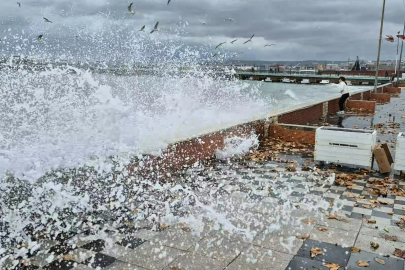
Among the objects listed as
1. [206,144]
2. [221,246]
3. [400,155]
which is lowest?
[221,246]

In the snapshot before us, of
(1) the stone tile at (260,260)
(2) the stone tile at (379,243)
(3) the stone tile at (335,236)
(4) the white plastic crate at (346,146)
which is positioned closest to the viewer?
(1) the stone tile at (260,260)

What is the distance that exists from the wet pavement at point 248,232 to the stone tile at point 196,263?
0.04 ft

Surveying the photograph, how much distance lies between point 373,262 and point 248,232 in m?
1.68

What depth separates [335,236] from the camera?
519 cm

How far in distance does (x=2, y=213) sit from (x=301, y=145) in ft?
29.9

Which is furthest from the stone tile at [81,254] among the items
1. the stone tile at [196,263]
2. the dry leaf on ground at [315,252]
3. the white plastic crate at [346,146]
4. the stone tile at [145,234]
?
the white plastic crate at [346,146]

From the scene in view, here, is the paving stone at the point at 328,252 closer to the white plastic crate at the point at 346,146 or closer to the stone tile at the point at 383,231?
the stone tile at the point at 383,231

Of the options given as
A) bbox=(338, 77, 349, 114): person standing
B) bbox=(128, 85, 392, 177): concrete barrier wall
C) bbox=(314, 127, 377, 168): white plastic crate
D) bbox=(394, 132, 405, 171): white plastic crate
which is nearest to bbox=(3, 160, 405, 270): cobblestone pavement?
bbox=(394, 132, 405, 171): white plastic crate

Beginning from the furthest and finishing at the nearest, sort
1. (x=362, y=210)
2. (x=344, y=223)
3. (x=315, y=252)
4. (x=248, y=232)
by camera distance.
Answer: (x=362, y=210) < (x=344, y=223) < (x=248, y=232) < (x=315, y=252)

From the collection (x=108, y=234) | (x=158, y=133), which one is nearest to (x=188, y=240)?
(x=108, y=234)

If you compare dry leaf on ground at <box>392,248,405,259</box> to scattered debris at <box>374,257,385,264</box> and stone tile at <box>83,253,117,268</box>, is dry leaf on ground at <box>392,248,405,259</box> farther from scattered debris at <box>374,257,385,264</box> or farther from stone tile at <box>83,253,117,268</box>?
stone tile at <box>83,253,117,268</box>

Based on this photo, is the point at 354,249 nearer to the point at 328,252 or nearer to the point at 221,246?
the point at 328,252

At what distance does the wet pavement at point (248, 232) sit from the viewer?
176 inches

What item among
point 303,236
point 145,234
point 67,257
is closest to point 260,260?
point 303,236
